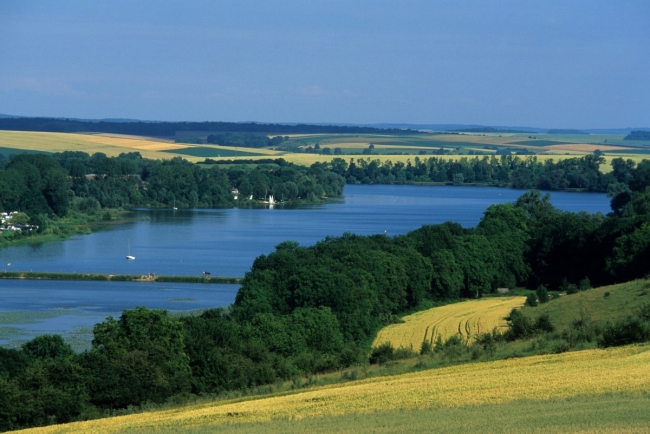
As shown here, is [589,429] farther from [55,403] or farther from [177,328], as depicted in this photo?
[177,328]

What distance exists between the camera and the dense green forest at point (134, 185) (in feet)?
299

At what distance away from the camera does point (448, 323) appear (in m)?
34.1

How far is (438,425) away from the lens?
39.3 feet

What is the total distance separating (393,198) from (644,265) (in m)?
78.5

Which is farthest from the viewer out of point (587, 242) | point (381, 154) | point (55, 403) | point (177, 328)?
point (381, 154)

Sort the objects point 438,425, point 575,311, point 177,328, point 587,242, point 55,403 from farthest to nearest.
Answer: point 587,242 < point 575,311 < point 177,328 < point 55,403 < point 438,425

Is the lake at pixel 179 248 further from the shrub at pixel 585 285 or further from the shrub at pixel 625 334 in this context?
the shrub at pixel 625 334

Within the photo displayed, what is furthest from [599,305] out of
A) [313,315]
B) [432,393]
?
[432,393]

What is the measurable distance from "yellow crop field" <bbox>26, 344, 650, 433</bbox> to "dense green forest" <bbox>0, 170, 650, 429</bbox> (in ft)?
11.1

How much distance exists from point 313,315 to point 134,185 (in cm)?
8418

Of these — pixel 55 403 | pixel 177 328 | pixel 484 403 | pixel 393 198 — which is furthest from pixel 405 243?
pixel 393 198

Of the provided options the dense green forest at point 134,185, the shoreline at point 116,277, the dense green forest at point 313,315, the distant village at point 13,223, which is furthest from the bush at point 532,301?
the dense green forest at point 134,185

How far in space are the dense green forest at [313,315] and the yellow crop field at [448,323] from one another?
2.74ft

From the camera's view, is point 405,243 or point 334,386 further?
point 405,243
